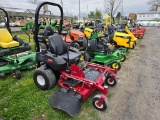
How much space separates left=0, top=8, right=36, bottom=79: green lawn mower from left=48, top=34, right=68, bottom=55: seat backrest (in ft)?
3.76

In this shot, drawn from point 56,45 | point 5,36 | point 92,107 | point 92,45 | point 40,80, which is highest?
point 5,36

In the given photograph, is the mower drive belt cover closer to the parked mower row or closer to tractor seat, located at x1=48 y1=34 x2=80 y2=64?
the parked mower row

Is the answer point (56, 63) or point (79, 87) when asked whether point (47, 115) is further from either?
point (56, 63)

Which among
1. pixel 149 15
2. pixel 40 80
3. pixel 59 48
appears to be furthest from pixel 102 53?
pixel 149 15

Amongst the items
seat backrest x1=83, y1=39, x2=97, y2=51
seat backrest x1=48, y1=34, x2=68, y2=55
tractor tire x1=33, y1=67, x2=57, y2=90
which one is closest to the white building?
seat backrest x1=83, y1=39, x2=97, y2=51

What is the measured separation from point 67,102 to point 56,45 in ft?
4.24

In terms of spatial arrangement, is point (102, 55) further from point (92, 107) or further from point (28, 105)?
point (28, 105)

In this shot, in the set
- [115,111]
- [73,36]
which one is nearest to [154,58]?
[73,36]

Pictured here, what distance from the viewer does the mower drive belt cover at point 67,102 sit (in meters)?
2.39

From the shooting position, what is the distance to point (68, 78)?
2.96 meters

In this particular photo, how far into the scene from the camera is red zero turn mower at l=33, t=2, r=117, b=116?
2500 millimetres

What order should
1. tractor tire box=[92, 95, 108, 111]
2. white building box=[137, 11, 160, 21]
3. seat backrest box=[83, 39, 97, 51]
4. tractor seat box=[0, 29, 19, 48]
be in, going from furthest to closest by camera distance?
white building box=[137, 11, 160, 21], seat backrest box=[83, 39, 97, 51], tractor seat box=[0, 29, 19, 48], tractor tire box=[92, 95, 108, 111]

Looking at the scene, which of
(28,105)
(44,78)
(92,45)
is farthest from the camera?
(92,45)

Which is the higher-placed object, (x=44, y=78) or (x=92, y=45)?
(x=92, y=45)
